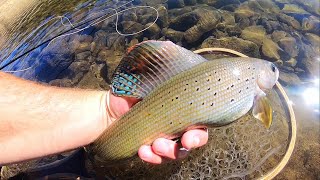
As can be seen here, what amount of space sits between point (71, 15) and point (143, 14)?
1.75m

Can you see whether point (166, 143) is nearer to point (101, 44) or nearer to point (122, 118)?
point (122, 118)

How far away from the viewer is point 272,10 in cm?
672

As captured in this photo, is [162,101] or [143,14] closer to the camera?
[162,101]

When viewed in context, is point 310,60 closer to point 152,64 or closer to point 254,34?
point 254,34

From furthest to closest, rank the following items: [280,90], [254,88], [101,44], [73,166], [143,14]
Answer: [143,14] < [101,44] < [73,166] < [280,90] < [254,88]

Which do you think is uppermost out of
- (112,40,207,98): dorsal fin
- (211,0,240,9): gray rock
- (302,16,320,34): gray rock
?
(112,40,207,98): dorsal fin

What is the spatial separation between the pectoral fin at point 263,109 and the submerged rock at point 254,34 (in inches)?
143

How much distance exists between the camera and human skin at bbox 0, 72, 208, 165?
2691mm

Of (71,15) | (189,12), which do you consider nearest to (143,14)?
(189,12)

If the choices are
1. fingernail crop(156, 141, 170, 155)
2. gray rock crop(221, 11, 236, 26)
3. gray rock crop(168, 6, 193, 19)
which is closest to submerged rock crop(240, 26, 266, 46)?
gray rock crop(221, 11, 236, 26)

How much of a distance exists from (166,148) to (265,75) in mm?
898

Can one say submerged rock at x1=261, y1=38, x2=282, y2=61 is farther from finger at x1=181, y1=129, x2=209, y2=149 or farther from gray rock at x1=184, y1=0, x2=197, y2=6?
finger at x1=181, y1=129, x2=209, y2=149

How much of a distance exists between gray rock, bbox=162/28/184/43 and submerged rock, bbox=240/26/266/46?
117cm

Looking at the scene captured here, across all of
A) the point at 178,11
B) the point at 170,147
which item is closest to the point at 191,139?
the point at 170,147
